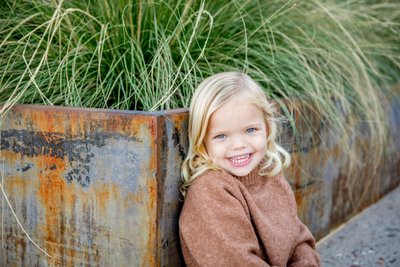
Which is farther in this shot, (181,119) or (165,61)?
(165,61)

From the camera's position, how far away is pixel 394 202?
3.91m

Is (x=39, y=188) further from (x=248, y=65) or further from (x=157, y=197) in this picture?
(x=248, y=65)

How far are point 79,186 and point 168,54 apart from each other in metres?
0.61

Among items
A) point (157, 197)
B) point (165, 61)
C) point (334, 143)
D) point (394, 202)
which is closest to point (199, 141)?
point (157, 197)

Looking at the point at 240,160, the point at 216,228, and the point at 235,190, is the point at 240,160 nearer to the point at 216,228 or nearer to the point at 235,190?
the point at 235,190

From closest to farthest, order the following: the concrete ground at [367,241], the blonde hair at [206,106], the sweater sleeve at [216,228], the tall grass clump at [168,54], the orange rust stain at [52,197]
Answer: the sweater sleeve at [216,228] → the blonde hair at [206,106] → the orange rust stain at [52,197] → the tall grass clump at [168,54] → the concrete ground at [367,241]

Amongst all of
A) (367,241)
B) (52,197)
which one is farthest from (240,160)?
(367,241)

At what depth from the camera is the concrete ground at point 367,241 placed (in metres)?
2.95

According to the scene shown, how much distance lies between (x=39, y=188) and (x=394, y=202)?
2406mm

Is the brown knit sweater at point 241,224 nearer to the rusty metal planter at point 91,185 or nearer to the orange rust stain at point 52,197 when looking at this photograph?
the rusty metal planter at point 91,185

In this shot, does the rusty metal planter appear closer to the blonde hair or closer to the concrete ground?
the blonde hair

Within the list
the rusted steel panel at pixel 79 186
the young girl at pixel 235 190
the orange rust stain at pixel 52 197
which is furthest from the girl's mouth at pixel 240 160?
the orange rust stain at pixel 52 197

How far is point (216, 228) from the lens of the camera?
1.96 metres

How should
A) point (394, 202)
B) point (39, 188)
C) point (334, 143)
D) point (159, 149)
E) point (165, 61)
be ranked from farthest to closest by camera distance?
1. point (394, 202)
2. point (334, 143)
3. point (165, 61)
4. point (39, 188)
5. point (159, 149)
